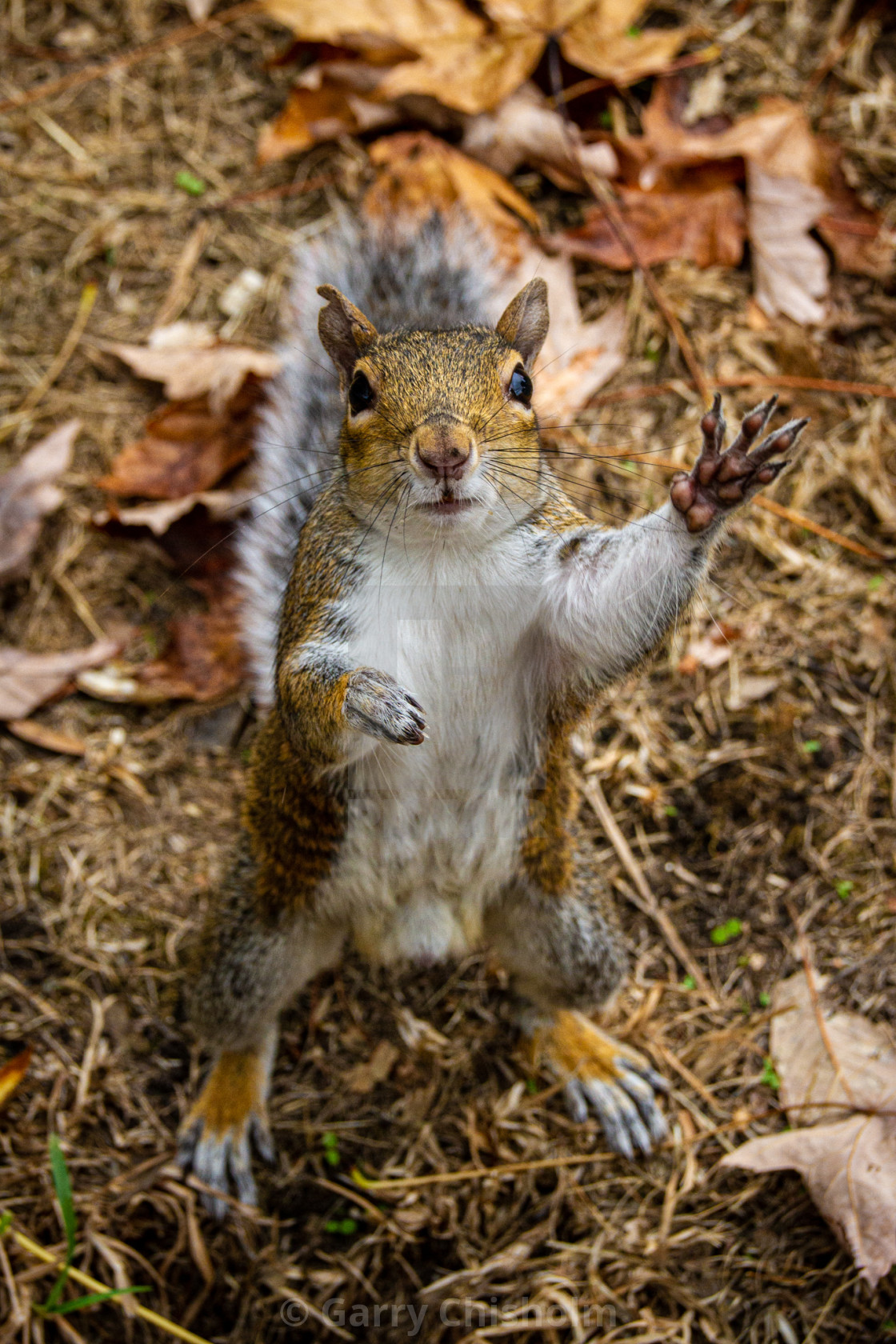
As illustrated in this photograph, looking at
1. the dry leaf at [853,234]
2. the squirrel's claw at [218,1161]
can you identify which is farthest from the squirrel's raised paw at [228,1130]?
the dry leaf at [853,234]

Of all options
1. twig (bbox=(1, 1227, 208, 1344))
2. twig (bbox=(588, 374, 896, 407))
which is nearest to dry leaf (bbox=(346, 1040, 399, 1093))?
twig (bbox=(1, 1227, 208, 1344))

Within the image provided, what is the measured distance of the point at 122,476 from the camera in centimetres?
286

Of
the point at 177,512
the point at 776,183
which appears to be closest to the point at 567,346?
the point at 776,183

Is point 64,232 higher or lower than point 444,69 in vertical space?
lower

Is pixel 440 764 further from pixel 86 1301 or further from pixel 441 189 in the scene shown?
pixel 441 189

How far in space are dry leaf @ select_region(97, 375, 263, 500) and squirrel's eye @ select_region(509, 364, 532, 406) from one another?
1.19 m

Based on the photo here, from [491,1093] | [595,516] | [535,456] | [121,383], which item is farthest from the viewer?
[121,383]

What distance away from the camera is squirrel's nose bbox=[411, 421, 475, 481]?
5.04ft

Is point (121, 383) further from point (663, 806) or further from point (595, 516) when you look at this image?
point (663, 806)

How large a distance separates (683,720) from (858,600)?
543 millimetres

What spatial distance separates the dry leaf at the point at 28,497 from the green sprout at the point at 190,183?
0.85 meters

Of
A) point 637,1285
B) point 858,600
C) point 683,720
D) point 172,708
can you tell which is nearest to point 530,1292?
point 637,1285

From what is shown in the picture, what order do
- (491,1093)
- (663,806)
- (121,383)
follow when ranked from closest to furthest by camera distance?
1. (491,1093)
2. (663,806)
3. (121,383)

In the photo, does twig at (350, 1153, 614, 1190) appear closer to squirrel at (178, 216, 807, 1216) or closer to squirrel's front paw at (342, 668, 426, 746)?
squirrel at (178, 216, 807, 1216)
